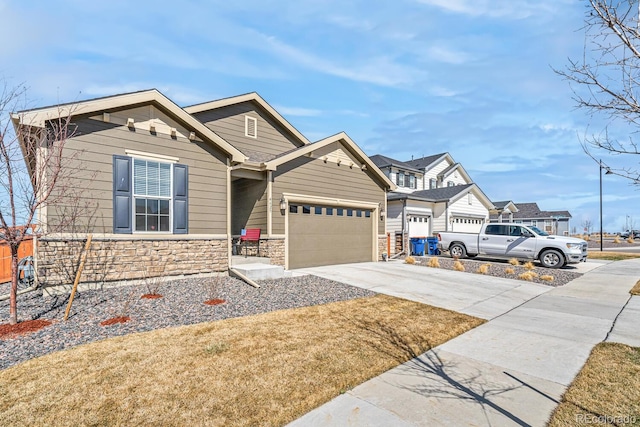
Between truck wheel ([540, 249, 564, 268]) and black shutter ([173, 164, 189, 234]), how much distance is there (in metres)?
14.1

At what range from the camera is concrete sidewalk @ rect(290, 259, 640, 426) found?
9.41 ft

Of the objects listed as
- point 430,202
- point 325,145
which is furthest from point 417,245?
point 325,145

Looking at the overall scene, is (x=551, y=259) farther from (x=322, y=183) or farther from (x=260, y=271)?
(x=260, y=271)

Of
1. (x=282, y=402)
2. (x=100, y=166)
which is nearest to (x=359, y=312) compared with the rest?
(x=282, y=402)

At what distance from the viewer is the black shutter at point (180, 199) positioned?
8.66m

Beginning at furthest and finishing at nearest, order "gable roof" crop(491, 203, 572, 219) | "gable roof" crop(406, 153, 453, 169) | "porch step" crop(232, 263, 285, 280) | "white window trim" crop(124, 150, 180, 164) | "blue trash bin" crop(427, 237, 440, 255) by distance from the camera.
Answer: "gable roof" crop(491, 203, 572, 219) → "gable roof" crop(406, 153, 453, 169) → "blue trash bin" crop(427, 237, 440, 255) → "porch step" crop(232, 263, 285, 280) → "white window trim" crop(124, 150, 180, 164)

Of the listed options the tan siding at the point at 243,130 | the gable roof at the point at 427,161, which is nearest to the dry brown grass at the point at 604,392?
the tan siding at the point at 243,130

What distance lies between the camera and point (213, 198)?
31.1ft

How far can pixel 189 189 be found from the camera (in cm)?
896

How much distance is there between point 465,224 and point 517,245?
8.44 metres

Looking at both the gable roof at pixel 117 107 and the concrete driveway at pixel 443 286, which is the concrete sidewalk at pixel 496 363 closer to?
the concrete driveway at pixel 443 286

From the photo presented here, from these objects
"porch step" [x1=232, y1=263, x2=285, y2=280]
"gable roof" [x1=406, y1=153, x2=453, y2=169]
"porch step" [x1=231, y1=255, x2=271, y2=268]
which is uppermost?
"gable roof" [x1=406, y1=153, x2=453, y2=169]

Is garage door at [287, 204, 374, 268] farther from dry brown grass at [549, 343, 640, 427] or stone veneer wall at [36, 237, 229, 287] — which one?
dry brown grass at [549, 343, 640, 427]

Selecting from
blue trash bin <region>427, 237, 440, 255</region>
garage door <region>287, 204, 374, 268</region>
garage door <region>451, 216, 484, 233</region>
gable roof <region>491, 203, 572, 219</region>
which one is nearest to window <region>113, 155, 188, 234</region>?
garage door <region>287, 204, 374, 268</region>
